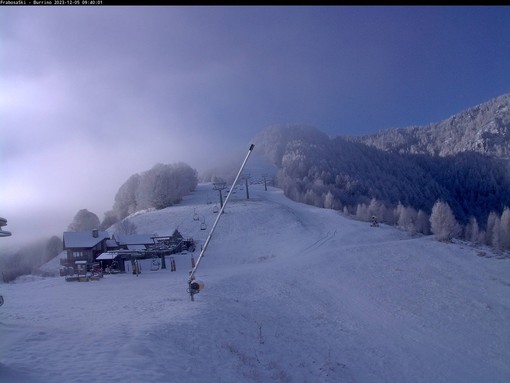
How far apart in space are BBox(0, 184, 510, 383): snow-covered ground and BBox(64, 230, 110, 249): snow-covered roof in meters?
6.96

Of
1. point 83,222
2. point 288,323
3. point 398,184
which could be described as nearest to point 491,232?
→ point 288,323

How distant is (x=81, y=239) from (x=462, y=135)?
421ft

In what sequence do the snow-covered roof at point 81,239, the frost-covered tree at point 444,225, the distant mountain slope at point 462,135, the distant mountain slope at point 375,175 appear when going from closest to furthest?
the snow-covered roof at point 81,239, the frost-covered tree at point 444,225, the distant mountain slope at point 375,175, the distant mountain slope at point 462,135

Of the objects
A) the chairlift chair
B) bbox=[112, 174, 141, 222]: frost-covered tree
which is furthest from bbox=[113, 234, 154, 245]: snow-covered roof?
bbox=[112, 174, 141, 222]: frost-covered tree

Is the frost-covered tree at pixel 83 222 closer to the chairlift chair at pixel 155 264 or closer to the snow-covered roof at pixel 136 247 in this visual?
the snow-covered roof at pixel 136 247

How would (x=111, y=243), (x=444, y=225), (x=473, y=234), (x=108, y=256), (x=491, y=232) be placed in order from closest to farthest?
(x=108, y=256)
(x=111, y=243)
(x=444, y=225)
(x=491, y=232)
(x=473, y=234)

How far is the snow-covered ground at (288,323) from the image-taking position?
1070 cm

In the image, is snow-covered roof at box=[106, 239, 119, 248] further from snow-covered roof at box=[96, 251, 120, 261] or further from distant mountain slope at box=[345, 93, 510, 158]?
distant mountain slope at box=[345, 93, 510, 158]

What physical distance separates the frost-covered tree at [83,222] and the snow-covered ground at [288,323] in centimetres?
2109

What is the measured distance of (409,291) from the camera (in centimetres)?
3073

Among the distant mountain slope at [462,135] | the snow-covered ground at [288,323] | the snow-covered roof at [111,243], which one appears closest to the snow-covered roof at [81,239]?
the snow-covered roof at [111,243]

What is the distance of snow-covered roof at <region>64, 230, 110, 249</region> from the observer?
43906 mm

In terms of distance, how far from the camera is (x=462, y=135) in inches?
5143

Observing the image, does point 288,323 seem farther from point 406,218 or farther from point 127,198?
point 127,198
